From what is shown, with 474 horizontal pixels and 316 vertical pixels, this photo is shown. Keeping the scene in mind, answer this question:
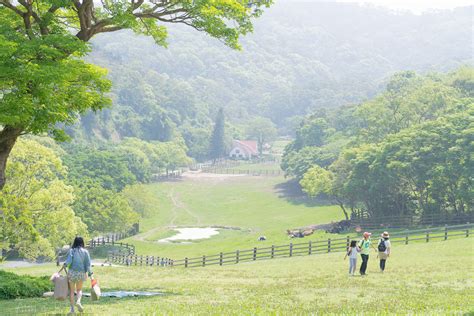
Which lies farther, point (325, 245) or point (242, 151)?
point (242, 151)

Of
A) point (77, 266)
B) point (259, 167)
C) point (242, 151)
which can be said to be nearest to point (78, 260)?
point (77, 266)

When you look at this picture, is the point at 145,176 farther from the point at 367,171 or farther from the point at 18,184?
the point at 18,184

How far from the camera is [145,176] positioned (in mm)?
107812

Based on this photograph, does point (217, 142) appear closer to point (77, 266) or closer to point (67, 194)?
point (67, 194)

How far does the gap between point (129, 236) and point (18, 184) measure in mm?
36669

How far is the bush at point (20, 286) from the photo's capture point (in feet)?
56.4

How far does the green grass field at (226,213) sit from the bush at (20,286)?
39.2 meters

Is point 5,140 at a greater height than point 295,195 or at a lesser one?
greater

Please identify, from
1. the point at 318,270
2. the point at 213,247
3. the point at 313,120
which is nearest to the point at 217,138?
the point at 313,120

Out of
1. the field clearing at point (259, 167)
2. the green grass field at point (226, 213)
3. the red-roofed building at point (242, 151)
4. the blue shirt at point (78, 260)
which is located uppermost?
the red-roofed building at point (242, 151)

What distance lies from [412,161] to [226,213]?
133 feet

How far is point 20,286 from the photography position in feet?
57.4

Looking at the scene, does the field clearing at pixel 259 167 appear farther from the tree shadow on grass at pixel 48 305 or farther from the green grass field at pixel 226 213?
the tree shadow on grass at pixel 48 305

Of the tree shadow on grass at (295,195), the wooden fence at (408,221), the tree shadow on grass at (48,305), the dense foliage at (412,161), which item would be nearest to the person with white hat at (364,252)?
the tree shadow on grass at (48,305)
